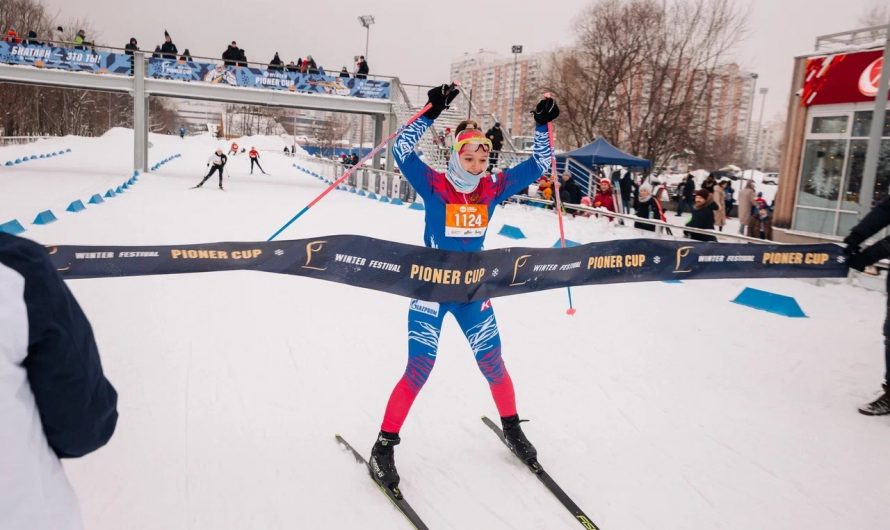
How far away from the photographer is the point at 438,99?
3654mm

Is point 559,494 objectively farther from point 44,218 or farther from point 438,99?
point 44,218

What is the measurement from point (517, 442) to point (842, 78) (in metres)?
14.7

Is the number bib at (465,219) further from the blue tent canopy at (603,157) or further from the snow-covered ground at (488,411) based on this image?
the blue tent canopy at (603,157)

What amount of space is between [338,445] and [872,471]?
11.7ft

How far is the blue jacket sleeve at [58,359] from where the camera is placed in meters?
1.28

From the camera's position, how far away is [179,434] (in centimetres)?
399

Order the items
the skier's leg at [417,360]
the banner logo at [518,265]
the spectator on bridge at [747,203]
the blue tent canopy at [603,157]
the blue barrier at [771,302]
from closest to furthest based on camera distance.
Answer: the skier's leg at [417,360] → the banner logo at [518,265] → the blue barrier at [771,302] → the spectator on bridge at [747,203] → the blue tent canopy at [603,157]

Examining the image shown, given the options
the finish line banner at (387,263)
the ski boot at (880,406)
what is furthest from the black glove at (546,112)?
the ski boot at (880,406)

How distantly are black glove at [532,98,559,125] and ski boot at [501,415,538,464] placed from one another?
1943 mm

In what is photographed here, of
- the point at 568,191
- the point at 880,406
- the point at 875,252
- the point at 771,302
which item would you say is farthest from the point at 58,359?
the point at 568,191

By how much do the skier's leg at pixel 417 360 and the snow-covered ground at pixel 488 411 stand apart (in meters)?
0.45

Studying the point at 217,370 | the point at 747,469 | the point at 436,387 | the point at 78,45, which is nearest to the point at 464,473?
the point at 436,387

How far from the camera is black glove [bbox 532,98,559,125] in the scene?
388cm

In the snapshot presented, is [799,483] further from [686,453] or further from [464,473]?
[464,473]
